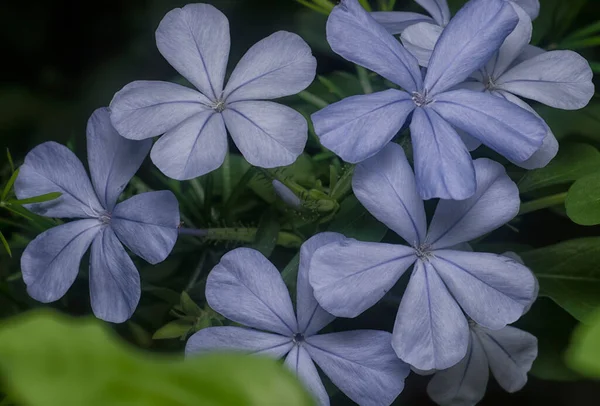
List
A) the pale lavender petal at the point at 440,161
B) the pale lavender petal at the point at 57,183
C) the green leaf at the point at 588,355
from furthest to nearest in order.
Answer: the pale lavender petal at the point at 57,183
the pale lavender petal at the point at 440,161
the green leaf at the point at 588,355

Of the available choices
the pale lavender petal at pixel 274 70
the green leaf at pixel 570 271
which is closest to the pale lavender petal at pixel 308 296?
the pale lavender petal at pixel 274 70

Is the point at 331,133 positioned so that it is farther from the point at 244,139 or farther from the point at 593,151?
the point at 593,151

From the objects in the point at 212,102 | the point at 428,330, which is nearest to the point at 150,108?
the point at 212,102

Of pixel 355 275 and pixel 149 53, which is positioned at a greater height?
pixel 149 53

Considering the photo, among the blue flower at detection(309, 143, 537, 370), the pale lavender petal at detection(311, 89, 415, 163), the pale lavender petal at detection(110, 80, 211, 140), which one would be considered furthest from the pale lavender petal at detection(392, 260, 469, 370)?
the pale lavender petal at detection(110, 80, 211, 140)

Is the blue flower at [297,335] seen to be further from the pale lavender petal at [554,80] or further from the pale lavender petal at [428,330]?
the pale lavender petal at [554,80]

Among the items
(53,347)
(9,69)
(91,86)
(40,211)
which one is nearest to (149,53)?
(91,86)
